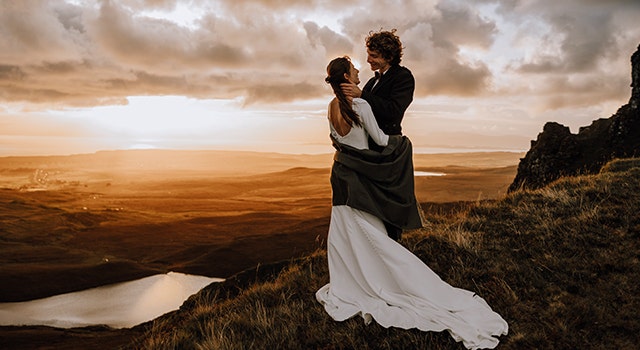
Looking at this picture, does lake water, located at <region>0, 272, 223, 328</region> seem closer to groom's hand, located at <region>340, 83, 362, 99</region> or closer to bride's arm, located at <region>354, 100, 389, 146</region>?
bride's arm, located at <region>354, 100, 389, 146</region>

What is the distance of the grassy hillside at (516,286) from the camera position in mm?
4852

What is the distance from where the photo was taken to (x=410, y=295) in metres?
5.11

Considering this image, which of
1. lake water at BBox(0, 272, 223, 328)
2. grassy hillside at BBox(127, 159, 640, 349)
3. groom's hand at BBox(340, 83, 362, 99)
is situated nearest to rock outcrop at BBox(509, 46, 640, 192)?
grassy hillside at BBox(127, 159, 640, 349)

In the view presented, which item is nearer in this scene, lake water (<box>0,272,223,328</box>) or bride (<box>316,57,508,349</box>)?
bride (<box>316,57,508,349</box>)

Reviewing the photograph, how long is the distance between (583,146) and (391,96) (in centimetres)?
1677

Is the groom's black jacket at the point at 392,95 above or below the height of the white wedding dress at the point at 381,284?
above

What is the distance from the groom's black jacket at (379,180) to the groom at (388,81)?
0.73ft

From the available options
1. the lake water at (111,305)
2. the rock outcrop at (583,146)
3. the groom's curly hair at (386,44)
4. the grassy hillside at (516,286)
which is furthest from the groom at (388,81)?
the lake water at (111,305)

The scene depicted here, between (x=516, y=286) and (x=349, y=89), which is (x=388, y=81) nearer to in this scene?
(x=349, y=89)

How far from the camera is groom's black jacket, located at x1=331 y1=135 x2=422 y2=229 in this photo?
5.11 metres

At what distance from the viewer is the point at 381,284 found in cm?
523

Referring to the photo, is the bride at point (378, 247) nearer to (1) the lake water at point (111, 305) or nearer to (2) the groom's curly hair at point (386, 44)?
(2) the groom's curly hair at point (386, 44)

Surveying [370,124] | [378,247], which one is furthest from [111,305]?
[370,124]

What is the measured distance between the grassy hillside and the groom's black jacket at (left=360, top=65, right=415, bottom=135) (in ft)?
7.82
